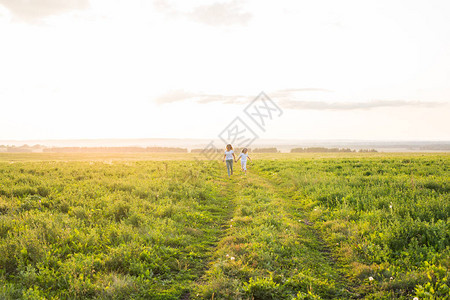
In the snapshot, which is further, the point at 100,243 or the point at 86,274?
the point at 100,243

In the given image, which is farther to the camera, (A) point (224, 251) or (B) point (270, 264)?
(A) point (224, 251)

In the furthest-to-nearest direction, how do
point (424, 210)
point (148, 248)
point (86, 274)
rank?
point (424, 210) → point (148, 248) → point (86, 274)

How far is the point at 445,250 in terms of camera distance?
658 centimetres

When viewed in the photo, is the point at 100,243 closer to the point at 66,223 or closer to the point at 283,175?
the point at 66,223

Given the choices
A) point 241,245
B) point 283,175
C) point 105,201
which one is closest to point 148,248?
point 241,245

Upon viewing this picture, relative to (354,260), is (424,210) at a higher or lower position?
higher

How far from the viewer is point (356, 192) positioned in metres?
12.8

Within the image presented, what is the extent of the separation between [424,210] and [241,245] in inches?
268

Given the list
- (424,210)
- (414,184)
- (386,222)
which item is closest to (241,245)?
(386,222)

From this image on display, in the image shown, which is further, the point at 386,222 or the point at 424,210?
the point at 424,210

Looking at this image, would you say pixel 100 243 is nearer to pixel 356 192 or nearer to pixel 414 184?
pixel 356 192

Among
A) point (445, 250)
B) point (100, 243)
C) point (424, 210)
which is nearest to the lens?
point (445, 250)

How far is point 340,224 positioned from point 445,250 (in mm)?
3025

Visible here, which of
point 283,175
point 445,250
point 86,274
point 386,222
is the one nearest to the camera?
point 86,274
